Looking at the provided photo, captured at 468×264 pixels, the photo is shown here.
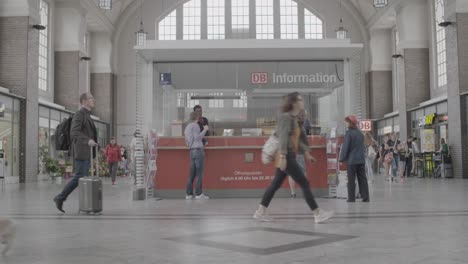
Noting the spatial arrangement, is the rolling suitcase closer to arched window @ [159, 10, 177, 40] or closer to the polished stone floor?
the polished stone floor

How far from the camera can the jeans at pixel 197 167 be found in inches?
392

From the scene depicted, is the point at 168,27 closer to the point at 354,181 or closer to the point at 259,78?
the point at 259,78

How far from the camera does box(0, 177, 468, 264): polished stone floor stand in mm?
3973

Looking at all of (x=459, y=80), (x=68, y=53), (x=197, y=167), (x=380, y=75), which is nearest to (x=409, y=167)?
(x=459, y=80)

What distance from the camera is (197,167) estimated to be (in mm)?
9977

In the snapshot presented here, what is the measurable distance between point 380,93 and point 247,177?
24.5 m

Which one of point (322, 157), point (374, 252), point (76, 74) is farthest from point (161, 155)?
point (76, 74)

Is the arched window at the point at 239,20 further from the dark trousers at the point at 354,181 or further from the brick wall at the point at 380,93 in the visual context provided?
the dark trousers at the point at 354,181

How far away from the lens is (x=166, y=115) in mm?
11609

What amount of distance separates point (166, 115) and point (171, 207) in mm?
3493

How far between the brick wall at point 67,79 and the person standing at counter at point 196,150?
1904cm

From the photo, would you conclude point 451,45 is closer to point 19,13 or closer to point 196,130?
point 196,130

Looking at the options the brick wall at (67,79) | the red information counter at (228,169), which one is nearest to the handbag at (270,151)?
the red information counter at (228,169)

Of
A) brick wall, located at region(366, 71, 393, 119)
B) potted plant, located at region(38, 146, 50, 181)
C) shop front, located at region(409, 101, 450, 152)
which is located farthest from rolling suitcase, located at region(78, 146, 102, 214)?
brick wall, located at region(366, 71, 393, 119)
